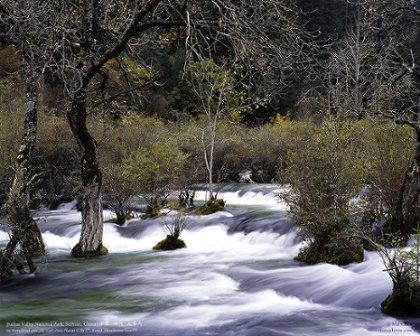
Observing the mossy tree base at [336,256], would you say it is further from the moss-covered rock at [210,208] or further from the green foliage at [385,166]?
the moss-covered rock at [210,208]

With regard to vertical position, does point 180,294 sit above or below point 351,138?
below

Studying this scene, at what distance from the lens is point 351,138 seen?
11.0 meters

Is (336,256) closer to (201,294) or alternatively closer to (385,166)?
(201,294)

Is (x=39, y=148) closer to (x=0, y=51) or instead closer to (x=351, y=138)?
(x=351, y=138)

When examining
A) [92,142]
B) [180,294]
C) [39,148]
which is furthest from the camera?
[39,148]

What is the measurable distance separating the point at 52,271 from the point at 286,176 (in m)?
5.81

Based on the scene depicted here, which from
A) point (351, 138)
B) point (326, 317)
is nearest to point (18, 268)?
point (326, 317)

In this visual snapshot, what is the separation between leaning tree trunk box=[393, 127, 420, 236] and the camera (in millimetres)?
10812

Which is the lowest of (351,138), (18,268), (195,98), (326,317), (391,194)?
(326,317)

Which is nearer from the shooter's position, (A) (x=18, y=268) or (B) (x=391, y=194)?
(A) (x=18, y=268)

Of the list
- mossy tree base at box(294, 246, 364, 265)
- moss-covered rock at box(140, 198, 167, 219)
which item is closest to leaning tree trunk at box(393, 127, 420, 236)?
mossy tree base at box(294, 246, 364, 265)

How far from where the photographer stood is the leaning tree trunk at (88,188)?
35.6ft

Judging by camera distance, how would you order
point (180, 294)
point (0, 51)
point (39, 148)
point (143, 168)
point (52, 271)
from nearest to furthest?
point (180, 294) < point (52, 271) < point (143, 168) < point (39, 148) < point (0, 51)

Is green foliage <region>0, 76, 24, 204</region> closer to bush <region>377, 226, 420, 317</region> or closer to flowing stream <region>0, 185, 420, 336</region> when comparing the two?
flowing stream <region>0, 185, 420, 336</region>
